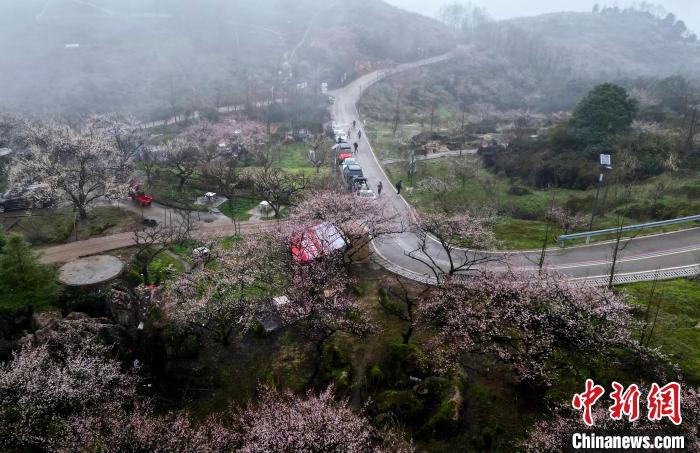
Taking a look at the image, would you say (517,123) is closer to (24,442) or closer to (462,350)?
(462,350)

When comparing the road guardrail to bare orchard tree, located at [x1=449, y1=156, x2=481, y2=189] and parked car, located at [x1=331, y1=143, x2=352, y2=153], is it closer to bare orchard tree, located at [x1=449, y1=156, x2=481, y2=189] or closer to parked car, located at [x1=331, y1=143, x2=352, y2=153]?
bare orchard tree, located at [x1=449, y1=156, x2=481, y2=189]

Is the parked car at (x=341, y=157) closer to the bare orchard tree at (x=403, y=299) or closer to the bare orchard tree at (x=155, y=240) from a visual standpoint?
the bare orchard tree at (x=155, y=240)

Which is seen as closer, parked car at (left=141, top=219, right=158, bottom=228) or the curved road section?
the curved road section

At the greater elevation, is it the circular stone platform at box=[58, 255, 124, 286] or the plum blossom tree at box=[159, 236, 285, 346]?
the plum blossom tree at box=[159, 236, 285, 346]

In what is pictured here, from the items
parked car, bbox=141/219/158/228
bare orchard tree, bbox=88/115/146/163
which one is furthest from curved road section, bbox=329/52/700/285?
bare orchard tree, bbox=88/115/146/163

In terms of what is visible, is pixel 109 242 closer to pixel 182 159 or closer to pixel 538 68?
pixel 182 159

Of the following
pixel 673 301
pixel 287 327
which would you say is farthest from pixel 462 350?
pixel 673 301

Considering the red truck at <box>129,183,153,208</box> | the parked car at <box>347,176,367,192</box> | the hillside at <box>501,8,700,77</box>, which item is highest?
the hillside at <box>501,8,700,77</box>
